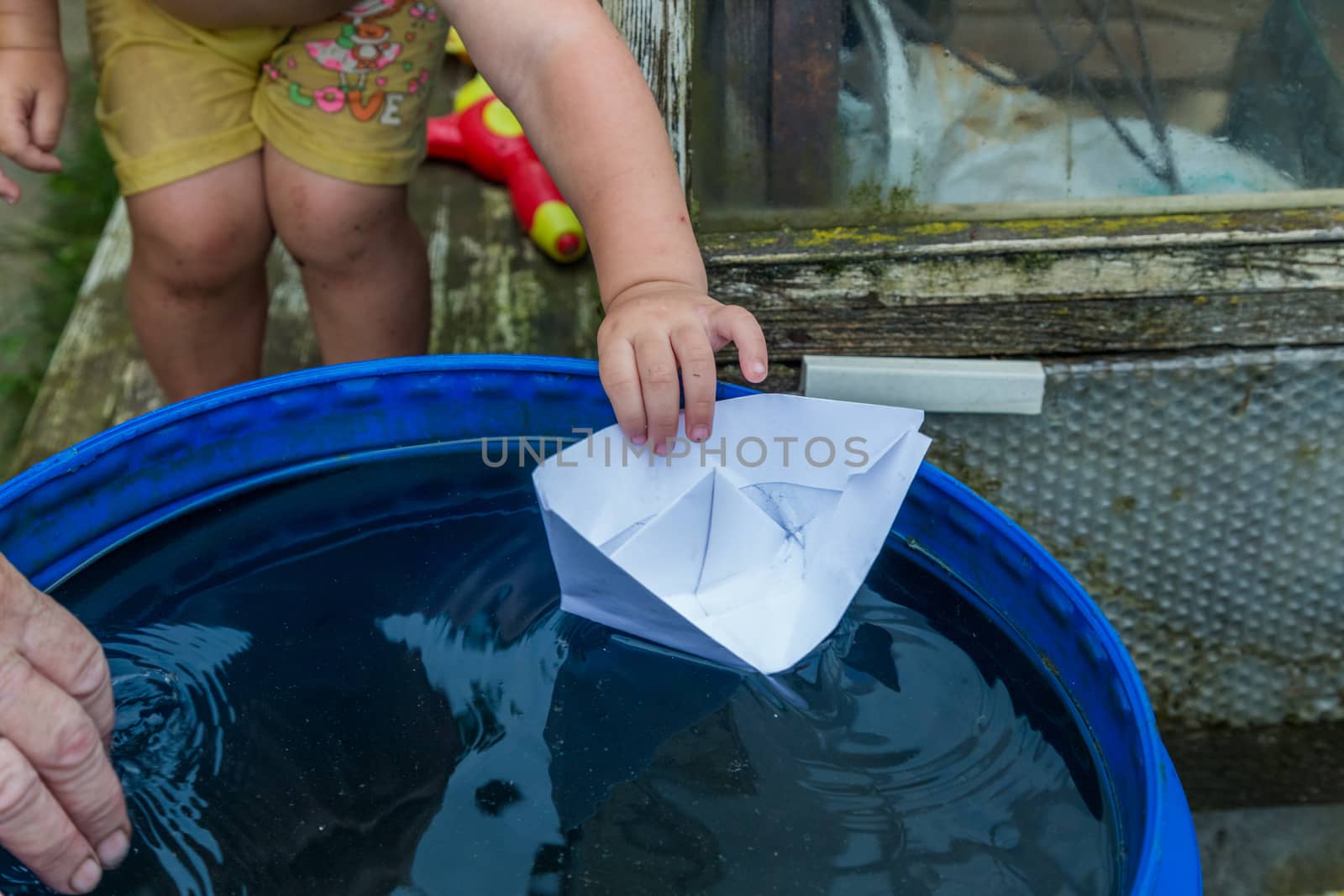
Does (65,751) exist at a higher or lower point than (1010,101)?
lower

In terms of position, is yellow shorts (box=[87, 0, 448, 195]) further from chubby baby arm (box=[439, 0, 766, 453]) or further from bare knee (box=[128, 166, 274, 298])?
chubby baby arm (box=[439, 0, 766, 453])

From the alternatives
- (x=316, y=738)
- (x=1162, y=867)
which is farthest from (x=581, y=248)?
(x=1162, y=867)

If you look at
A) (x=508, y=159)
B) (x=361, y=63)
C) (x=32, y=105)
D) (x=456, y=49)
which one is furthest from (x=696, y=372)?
(x=456, y=49)

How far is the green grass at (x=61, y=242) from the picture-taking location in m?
2.16

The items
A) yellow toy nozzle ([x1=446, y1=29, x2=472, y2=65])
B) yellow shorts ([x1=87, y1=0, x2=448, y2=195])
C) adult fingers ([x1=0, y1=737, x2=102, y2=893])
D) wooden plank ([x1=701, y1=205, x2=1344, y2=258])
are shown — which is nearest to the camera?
adult fingers ([x1=0, y1=737, x2=102, y2=893])

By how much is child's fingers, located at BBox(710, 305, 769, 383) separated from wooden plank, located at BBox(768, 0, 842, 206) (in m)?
0.39

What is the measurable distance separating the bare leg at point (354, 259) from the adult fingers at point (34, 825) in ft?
2.90

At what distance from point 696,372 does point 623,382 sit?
58 millimetres

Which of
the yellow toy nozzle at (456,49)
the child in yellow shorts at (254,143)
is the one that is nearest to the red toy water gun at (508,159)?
the yellow toy nozzle at (456,49)

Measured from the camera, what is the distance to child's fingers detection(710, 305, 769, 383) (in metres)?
0.90

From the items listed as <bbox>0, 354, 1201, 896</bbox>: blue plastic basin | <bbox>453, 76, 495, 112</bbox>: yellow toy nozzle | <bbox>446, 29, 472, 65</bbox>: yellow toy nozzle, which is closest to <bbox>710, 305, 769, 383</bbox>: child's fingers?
<bbox>0, 354, 1201, 896</bbox>: blue plastic basin

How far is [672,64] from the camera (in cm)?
126

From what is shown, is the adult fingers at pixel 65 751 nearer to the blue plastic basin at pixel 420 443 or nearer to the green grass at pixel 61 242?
the blue plastic basin at pixel 420 443

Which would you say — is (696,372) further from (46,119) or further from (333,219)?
(46,119)
